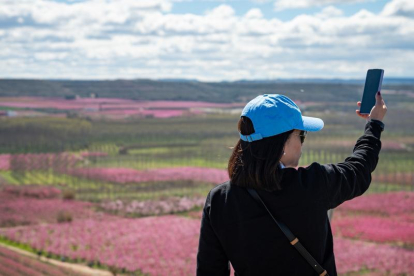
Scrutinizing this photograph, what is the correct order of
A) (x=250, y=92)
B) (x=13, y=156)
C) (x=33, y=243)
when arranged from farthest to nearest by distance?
(x=250, y=92) → (x=13, y=156) → (x=33, y=243)

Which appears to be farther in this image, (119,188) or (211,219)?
(119,188)

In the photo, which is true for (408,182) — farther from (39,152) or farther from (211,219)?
(211,219)

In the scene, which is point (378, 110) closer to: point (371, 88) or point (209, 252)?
point (371, 88)

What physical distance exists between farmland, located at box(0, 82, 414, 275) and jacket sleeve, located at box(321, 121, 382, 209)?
0.59 meters

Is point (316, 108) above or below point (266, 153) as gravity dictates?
below

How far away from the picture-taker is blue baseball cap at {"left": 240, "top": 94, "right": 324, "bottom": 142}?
9.43 ft

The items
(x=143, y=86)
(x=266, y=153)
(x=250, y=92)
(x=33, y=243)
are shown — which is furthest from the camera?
(x=143, y=86)

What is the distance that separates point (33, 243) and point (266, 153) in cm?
2037

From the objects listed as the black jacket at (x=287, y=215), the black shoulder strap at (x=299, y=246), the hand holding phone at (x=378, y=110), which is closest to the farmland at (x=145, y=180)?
the black jacket at (x=287, y=215)

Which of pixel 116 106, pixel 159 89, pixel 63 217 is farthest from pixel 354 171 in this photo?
pixel 159 89

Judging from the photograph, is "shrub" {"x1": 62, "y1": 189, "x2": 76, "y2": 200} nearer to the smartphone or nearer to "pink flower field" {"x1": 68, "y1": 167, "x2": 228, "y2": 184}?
"pink flower field" {"x1": 68, "y1": 167, "x2": 228, "y2": 184}

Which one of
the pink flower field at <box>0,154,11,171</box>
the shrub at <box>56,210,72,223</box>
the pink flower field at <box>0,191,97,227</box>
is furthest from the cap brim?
the pink flower field at <box>0,154,11,171</box>

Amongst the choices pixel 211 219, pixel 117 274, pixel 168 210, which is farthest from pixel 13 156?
pixel 211 219

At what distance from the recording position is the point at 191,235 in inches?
906
